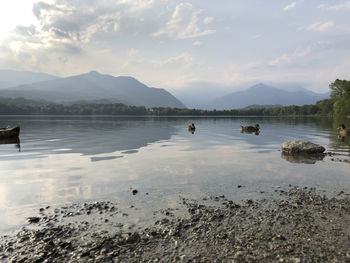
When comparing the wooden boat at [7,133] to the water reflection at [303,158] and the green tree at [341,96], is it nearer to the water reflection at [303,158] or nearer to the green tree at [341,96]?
the water reflection at [303,158]

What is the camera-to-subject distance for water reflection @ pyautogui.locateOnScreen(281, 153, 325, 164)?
23.9 metres

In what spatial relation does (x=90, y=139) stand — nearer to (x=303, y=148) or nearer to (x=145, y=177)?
(x=145, y=177)

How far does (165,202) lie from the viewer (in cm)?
1284

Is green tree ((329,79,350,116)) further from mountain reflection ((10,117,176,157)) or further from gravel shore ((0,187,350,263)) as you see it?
gravel shore ((0,187,350,263))

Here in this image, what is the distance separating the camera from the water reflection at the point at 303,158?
23945 mm

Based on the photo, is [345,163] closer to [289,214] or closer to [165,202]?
[289,214]

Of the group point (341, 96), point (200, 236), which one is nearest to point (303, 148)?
point (200, 236)

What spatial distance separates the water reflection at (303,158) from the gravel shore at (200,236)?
12364 millimetres

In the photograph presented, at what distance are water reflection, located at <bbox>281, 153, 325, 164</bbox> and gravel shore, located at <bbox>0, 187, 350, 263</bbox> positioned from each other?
12.4 metres

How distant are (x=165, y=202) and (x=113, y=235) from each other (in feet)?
13.3

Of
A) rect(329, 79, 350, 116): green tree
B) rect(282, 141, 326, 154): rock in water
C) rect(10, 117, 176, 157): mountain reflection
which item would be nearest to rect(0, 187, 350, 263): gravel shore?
rect(282, 141, 326, 154): rock in water

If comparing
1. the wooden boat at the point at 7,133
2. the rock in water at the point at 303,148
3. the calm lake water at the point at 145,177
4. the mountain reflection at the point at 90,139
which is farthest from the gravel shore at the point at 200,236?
the wooden boat at the point at 7,133

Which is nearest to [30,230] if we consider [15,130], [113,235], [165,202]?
[113,235]

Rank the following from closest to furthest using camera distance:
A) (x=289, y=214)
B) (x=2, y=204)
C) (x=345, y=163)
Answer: (x=289, y=214) → (x=2, y=204) → (x=345, y=163)
